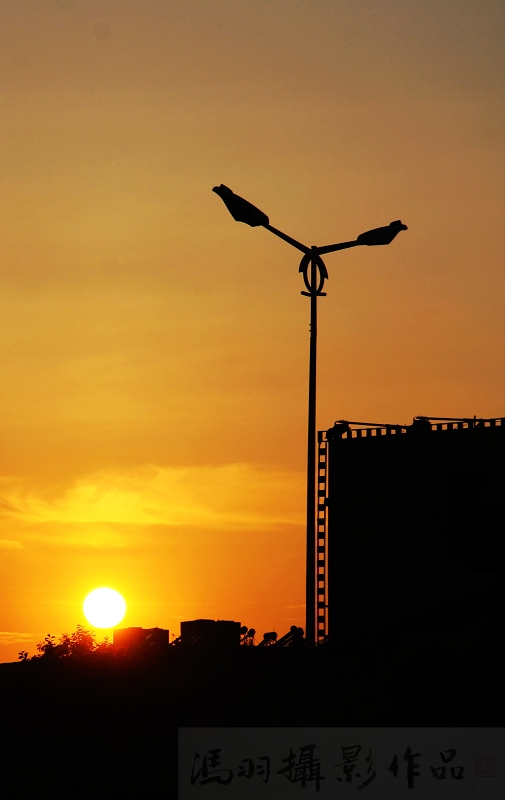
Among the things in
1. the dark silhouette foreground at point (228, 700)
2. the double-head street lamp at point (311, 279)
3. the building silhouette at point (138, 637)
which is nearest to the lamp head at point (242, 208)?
the double-head street lamp at point (311, 279)

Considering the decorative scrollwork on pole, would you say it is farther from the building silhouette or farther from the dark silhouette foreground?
the building silhouette

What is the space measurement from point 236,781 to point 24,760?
349 inches

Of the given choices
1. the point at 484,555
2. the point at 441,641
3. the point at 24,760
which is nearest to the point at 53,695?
the point at 24,760

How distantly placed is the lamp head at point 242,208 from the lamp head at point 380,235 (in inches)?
93.3

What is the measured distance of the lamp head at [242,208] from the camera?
25.7 m

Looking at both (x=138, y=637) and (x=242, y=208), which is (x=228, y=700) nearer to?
(x=242, y=208)

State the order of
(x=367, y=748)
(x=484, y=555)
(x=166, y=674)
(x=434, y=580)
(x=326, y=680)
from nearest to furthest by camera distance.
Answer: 1. (x=367, y=748)
2. (x=326, y=680)
3. (x=166, y=674)
4. (x=484, y=555)
5. (x=434, y=580)

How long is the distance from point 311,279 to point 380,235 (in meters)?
1.96

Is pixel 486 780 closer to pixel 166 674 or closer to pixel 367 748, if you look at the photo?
pixel 367 748

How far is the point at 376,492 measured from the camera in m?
29.1

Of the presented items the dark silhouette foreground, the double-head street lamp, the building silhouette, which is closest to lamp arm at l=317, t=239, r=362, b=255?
the double-head street lamp

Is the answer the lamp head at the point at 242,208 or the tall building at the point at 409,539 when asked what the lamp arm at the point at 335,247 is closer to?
the lamp head at the point at 242,208

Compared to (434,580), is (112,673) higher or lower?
lower

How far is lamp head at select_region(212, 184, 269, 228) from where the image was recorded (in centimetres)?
2566
